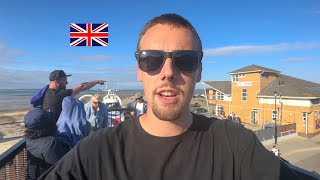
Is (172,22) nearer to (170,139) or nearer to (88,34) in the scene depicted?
(170,139)

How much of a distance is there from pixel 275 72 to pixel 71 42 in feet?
130

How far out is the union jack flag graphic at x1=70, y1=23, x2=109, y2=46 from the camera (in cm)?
1017

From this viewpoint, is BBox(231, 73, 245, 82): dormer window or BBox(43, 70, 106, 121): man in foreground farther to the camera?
BBox(231, 73, 245, 82): dormer window

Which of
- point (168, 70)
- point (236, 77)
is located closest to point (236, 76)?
point (236, 77)

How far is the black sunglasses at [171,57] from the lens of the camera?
190 centimetres

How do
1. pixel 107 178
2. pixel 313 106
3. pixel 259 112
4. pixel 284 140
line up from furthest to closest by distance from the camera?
pixel 259 112 → pixel 313 106 → pixel 284 140 → pixel 107 178

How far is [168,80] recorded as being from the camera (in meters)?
1.88

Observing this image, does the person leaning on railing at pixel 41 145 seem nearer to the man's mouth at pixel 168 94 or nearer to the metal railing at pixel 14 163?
the metal railing at pixel 14 163

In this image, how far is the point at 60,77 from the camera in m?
5.36

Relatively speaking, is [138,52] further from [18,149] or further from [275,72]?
[275,72]

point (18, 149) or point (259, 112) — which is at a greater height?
point (18, 149)

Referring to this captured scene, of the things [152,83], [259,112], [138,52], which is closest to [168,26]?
[138,52]

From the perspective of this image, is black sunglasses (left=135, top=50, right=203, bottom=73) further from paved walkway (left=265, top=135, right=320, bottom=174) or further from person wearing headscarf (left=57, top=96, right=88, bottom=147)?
paved walkway (left=265, top=135, right=320, bottom=174)

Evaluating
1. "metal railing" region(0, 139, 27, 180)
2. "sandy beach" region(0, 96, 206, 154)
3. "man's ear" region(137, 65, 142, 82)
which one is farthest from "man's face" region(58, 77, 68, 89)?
"sandy beach" region(0, 96, 206, 154)
